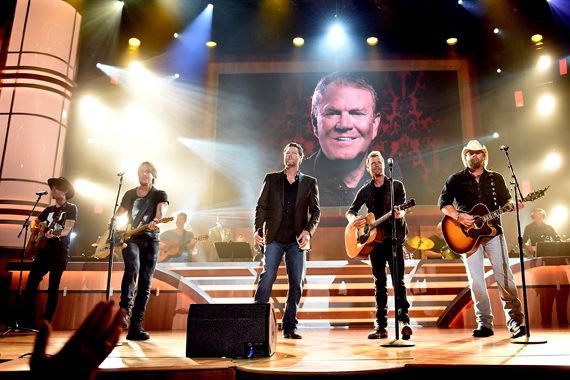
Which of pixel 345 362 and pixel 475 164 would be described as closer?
pixel 345 362

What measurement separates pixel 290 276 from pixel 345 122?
703cm

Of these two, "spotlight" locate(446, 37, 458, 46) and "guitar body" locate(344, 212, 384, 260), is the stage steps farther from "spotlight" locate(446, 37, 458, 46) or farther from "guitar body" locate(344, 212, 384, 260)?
"spotlight" locate(446, 37, 458, 46)

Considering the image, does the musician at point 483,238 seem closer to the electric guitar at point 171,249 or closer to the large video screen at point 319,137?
the electric guitar at point 171,249

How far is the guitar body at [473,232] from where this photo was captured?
4.32 meters

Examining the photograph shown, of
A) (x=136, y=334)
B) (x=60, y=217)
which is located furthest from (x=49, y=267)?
(x=136, y=334)

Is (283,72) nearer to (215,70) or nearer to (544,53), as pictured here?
(215,70)

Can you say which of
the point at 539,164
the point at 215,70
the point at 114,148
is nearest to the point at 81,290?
the point at 114,148

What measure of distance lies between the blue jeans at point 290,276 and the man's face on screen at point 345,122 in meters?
6.37

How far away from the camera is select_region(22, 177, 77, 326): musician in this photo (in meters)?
5.53

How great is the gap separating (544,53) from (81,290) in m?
11.5

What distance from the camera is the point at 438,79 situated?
11156 millimetres

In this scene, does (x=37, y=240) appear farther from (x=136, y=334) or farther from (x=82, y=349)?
(x=82, y=349)

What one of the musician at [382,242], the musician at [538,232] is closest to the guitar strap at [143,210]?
the musician at [382,242]

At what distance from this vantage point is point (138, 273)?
15.3 feet
